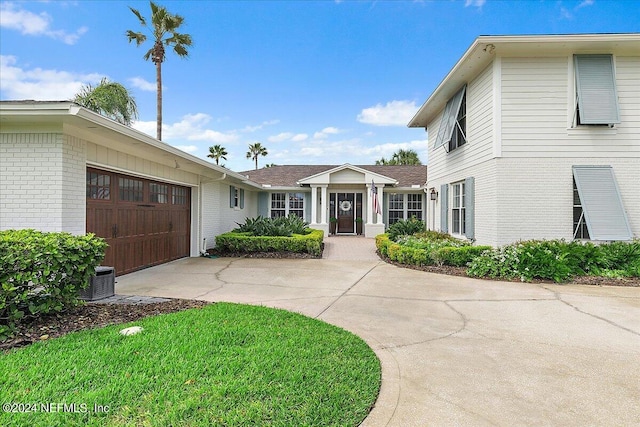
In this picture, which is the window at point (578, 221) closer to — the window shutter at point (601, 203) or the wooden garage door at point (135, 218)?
the window shutter at point (601, 203)

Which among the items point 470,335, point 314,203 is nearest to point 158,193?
point 470,335

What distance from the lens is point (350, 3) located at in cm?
1273

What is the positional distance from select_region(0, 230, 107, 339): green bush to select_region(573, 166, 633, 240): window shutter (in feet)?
32.2

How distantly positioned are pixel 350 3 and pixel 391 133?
16.5m

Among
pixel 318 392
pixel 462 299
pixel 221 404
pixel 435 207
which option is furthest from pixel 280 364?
pixel 435 207

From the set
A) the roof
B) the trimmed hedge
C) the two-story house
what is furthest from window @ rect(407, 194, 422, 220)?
the two-story house

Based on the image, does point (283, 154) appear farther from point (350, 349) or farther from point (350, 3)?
point (350, 349)

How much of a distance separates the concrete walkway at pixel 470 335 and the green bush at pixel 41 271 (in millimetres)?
1919

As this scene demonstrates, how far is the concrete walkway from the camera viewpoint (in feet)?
8.52

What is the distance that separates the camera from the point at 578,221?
8.41m

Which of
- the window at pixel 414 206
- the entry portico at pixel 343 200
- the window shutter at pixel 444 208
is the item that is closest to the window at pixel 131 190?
the window shutter at pixel 444 208

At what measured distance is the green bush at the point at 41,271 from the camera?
3610 millimetres

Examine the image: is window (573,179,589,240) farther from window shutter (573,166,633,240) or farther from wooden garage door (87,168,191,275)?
wooden garage door (87,168,191,275)

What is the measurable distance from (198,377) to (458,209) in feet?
32.8
